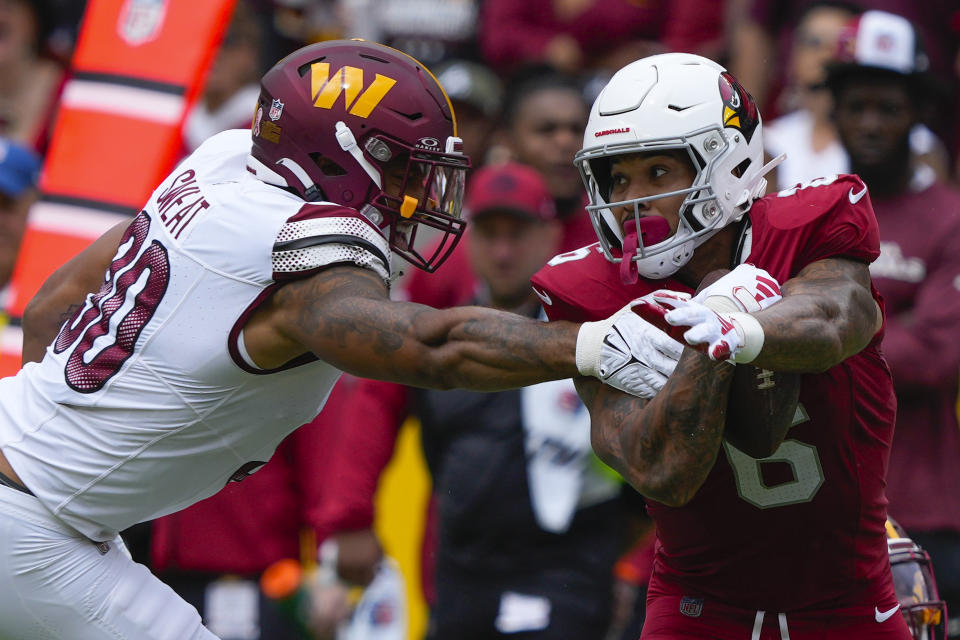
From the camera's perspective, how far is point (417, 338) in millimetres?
3318

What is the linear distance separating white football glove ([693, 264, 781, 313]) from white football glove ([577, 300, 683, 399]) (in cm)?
14

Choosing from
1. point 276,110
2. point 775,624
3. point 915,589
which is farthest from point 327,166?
point 915,589

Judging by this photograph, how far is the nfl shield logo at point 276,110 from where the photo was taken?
12.2 ft

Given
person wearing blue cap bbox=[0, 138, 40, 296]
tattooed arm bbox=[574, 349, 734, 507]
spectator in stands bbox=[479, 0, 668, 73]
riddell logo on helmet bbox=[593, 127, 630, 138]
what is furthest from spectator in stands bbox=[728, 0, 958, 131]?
tattooed arm bbox=[574, 349, 734, 507]

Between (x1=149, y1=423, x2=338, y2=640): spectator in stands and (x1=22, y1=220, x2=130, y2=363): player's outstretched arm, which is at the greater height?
(x1=22, y1=220, x2=130, y2=363): player's outstretched arm

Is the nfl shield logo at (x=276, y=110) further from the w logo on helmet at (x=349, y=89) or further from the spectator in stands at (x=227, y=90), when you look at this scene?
the spectator in stands at (x=227, y=90)

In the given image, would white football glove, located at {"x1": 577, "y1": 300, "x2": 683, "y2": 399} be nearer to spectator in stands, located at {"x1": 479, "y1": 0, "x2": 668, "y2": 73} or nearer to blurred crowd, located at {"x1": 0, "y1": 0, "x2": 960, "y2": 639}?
blurred crowd, located at {"x1": 0, "y1": 0, "x2": 960, "y2": 639}

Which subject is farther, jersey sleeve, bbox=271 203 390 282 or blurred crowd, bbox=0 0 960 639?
blurred crowd, bbox=0 0 960 639

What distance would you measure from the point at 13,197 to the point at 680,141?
3.95 m

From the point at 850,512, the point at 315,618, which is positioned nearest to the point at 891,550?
the point at 850,512

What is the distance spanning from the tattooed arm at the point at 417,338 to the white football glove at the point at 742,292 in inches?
12.8

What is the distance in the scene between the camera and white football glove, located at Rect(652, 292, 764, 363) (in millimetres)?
2863

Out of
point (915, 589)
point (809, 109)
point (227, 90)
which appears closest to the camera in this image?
point (915, 589)

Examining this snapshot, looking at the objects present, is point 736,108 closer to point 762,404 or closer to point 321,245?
point 762,404
